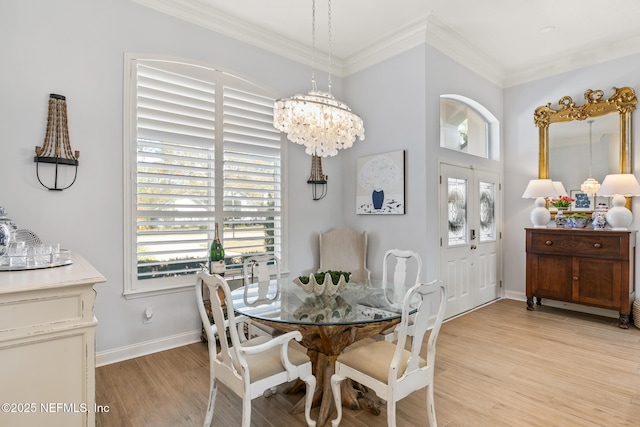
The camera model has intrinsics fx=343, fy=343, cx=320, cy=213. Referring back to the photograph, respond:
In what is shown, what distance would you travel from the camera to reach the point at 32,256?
1866mm

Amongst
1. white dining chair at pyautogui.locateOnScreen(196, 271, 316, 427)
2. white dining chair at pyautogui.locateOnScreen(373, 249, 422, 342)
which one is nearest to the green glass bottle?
white dining chair at pyautogui.locateOnScreen(196, 271, 316, 427)

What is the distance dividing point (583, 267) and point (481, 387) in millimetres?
2524

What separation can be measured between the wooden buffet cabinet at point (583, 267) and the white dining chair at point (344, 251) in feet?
7.30

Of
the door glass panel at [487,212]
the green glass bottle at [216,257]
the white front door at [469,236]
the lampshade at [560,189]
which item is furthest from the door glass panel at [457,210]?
the green glass bottle at [216,257]

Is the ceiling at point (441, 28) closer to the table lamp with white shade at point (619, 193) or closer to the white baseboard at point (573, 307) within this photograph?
the table lamp with white shade at point (619, 193)

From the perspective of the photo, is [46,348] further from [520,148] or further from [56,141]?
[520,148]

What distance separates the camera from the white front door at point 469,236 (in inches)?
164

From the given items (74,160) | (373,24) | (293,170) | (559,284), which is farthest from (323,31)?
(559,284)

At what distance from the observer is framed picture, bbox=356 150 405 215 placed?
4.07 m

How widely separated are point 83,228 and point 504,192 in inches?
209

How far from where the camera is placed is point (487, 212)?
4891 mm

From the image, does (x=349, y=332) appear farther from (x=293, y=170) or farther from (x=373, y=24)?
Answer: (x=373, y=24)

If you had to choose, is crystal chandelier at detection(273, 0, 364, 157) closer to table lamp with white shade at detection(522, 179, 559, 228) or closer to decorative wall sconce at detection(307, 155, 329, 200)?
decorative wall sconce at detection(307, 155, 329, 200)

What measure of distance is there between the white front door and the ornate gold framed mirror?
74 cm
